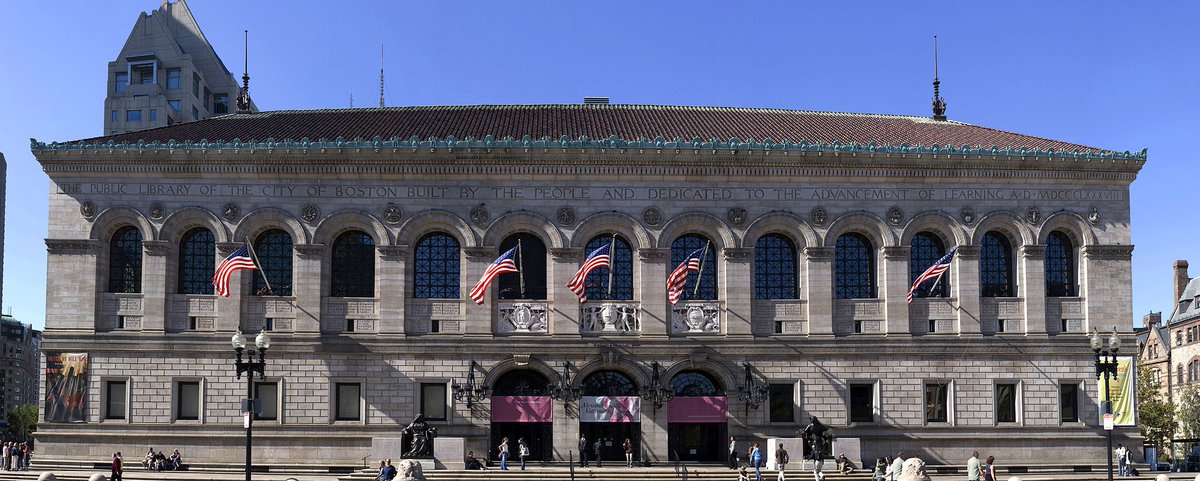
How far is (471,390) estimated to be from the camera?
42250mm

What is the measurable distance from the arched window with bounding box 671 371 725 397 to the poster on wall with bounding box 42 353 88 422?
22.0 meters

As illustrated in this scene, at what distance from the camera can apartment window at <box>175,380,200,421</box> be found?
42.9 metres

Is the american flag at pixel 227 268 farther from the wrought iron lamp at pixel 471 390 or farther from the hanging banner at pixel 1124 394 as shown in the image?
the hanging banner at pixel 1124 394

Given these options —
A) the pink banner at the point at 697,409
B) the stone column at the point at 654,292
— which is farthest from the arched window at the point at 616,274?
the pink banner at the point at 697,409

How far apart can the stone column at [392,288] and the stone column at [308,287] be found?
2.19 meters

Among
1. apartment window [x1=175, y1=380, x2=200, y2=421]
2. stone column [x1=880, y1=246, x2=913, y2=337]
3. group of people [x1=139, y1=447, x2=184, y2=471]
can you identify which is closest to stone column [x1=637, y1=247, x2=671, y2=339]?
stone column [x1=880, y1=246, x2=913, y2=337]

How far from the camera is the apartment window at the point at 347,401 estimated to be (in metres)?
42.9

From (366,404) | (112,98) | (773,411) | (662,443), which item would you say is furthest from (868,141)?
(112,98)

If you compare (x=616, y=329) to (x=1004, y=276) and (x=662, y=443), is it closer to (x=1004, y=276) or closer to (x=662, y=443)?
(x=662, y=443)

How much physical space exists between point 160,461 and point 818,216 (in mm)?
25894

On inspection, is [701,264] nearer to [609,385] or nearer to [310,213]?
[609,385]

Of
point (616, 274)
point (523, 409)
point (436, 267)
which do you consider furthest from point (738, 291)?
point (436, 267)

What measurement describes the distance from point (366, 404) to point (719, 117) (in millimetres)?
20046

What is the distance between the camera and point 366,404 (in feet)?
140
